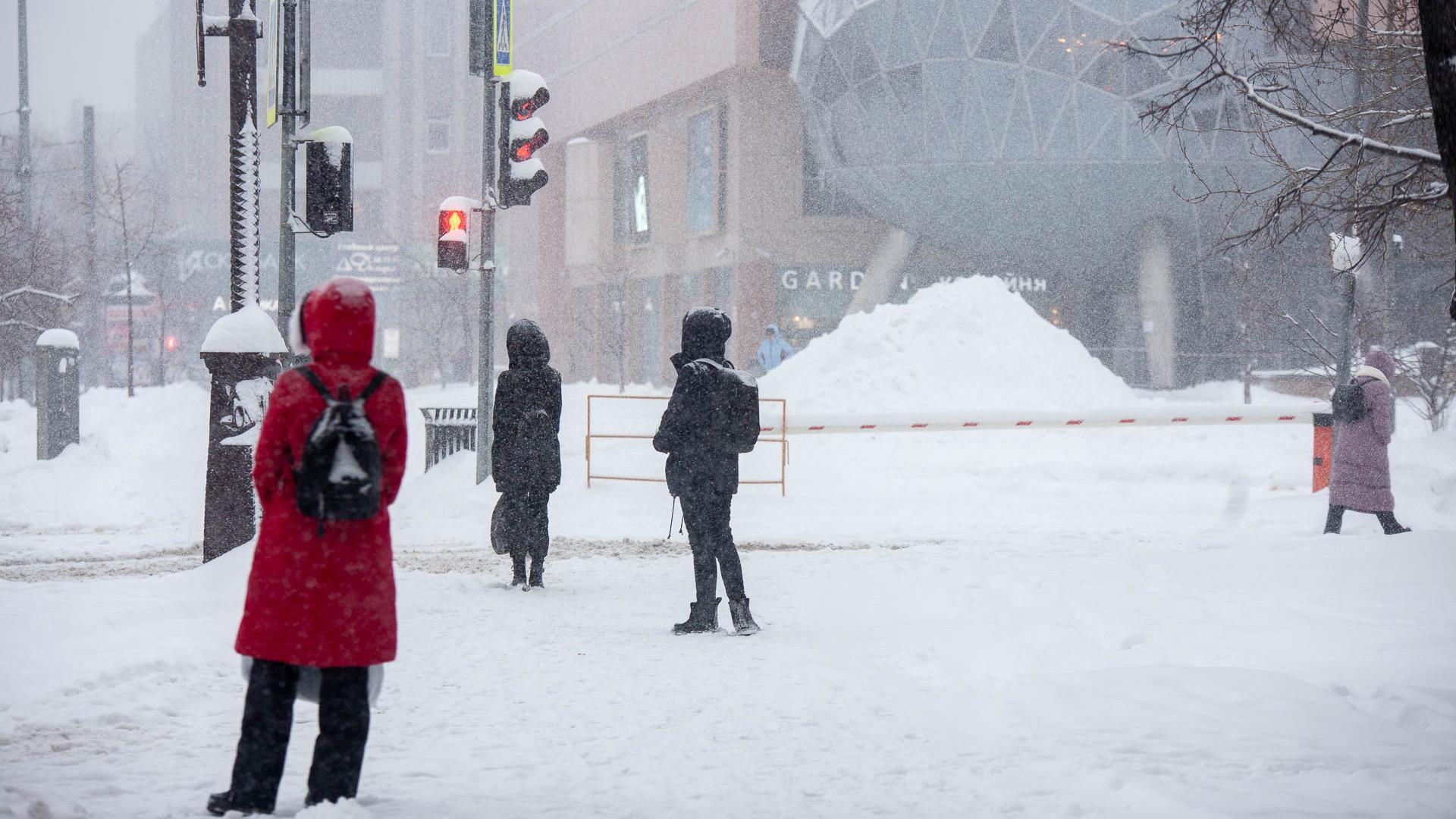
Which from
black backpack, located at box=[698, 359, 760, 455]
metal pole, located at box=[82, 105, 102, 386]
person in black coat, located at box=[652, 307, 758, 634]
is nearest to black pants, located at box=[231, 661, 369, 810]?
person in black coat, located at box=[652, 307, 758, 634]

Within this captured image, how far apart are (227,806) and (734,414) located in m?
4.06

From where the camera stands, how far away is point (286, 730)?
3.99m

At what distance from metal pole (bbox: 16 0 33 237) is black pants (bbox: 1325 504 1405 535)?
23.7m

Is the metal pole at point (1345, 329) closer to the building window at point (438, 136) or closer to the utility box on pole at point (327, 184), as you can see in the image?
the utility box on pole at point (327, 184)

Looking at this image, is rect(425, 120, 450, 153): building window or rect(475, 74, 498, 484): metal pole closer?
rect(475, 74, 498, 484): metal pole

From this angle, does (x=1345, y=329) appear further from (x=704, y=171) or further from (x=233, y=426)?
(x=704, y=171)

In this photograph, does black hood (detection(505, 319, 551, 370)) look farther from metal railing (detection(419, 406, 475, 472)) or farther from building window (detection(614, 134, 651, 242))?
building window (detection(614, 134, 651, 242))

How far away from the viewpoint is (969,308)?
2492 cm

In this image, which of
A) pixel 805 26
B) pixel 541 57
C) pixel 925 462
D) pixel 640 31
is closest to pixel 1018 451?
pixel 925 462

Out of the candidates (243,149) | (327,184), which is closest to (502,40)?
(243,149)

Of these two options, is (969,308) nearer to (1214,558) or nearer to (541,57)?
(1214,558)

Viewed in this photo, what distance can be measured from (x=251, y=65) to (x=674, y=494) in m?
4.48

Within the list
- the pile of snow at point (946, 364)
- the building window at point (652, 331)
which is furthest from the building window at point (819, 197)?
the pile of snow at point (946, 364)

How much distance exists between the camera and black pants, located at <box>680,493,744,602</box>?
7.64 meters
